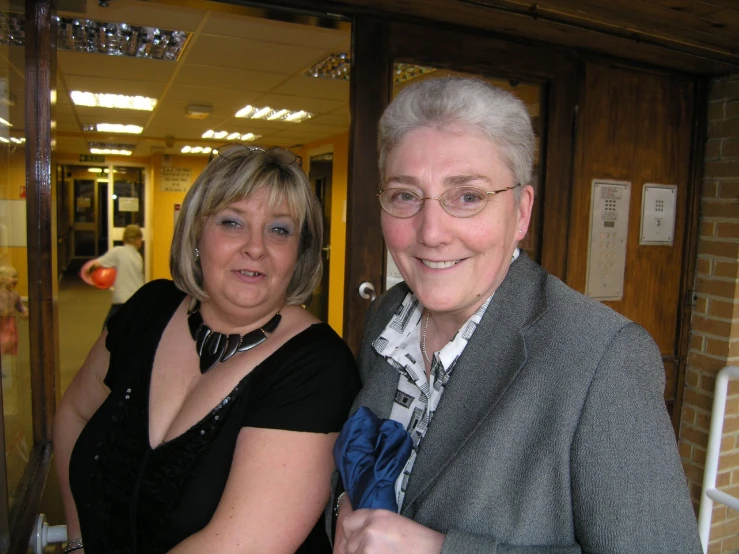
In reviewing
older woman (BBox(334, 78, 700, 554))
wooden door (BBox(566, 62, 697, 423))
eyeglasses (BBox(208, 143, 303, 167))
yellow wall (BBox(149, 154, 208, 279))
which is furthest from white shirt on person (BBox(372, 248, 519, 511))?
yellow wall (BBox(149, 154, 208, 279))

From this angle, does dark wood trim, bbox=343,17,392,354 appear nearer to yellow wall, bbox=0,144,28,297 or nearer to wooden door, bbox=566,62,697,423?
wooden door, bbox=566,62,697,423

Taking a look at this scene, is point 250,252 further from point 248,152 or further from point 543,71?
point 543,71

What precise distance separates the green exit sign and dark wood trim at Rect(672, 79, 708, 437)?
12436 mm

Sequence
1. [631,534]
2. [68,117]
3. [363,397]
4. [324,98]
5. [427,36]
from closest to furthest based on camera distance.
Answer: [631,534], [363,397], [427,36], [324,98], [68,117]

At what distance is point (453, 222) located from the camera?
1111 millimetres

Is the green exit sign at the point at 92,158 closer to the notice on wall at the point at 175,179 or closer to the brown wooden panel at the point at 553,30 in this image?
the notice on wall at the point at 175,179

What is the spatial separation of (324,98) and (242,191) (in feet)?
12.9

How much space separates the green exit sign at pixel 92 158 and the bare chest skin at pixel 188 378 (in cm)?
1278

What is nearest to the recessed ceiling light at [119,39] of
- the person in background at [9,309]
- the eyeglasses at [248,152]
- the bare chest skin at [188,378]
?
the person in background at [9,309]

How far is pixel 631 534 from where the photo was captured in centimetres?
88

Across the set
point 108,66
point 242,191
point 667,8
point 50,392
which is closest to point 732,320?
point 667,8

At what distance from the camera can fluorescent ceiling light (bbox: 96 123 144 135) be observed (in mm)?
7632

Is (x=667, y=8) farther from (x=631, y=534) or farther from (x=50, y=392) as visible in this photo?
(x=50, y=392)

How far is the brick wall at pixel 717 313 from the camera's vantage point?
3.02 m
